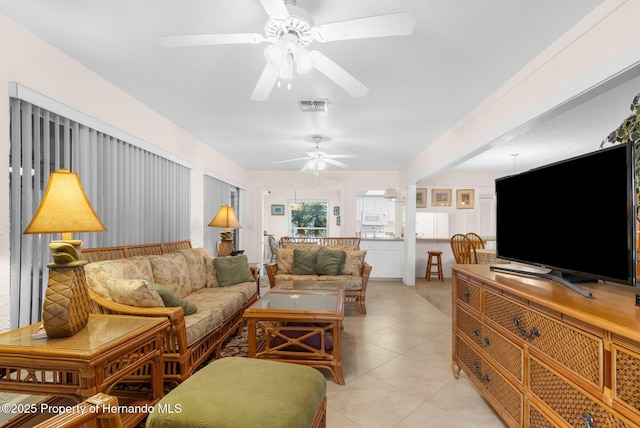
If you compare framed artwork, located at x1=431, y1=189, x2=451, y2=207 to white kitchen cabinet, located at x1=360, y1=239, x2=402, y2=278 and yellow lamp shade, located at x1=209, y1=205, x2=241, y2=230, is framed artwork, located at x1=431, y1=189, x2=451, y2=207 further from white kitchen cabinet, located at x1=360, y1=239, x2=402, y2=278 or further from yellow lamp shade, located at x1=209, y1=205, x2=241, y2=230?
yellow lamp shade, located at x1=209, y1=205, x2=241, y2=230

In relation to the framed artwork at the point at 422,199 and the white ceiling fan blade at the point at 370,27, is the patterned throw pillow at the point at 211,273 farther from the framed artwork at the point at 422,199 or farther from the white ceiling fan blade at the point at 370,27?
the framed artwork at the point at 422,199

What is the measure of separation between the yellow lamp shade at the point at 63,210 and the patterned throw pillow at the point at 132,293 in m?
0.58

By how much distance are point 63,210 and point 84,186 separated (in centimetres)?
116

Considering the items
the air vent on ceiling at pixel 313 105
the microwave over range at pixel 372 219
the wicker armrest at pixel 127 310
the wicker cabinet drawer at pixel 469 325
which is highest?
the air vent on ceiling at pixel 313 105

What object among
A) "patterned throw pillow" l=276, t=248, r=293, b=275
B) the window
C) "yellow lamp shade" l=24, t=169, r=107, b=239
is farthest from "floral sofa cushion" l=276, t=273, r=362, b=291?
the window

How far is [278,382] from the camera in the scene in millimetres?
1340

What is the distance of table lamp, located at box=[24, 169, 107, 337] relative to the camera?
1.49m

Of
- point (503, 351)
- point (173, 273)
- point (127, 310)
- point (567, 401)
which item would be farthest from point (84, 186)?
point (567, 401)

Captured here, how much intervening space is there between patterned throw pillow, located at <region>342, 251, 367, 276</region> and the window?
572 cm

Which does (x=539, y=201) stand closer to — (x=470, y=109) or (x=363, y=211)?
(x=470, y=109)

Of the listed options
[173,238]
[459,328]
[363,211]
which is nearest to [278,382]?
[459,328]

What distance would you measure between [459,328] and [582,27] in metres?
2.09

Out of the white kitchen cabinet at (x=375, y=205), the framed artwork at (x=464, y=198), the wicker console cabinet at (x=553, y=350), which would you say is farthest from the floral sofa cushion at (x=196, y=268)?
the white kitchen cabinet at (x=375, y=205)

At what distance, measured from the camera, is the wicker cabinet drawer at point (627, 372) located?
0.98 meters
